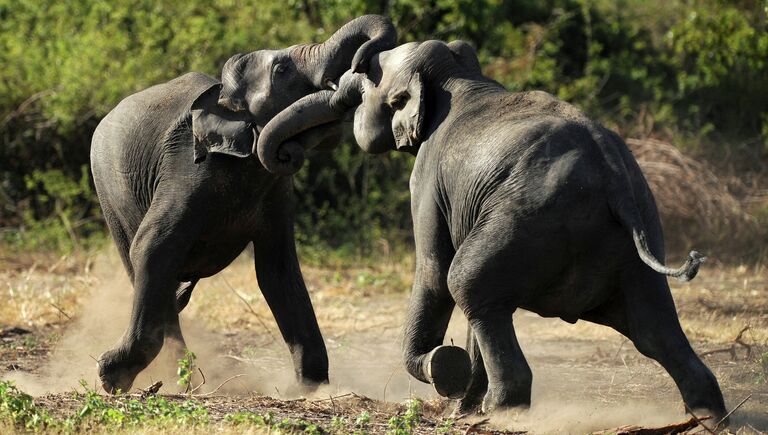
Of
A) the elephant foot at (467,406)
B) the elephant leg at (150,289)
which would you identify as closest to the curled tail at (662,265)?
the elephant foot at (467,406)

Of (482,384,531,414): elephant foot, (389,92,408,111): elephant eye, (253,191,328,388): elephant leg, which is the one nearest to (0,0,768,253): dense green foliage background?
(253,191,328,388): elephant leg

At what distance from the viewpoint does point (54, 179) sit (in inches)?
590

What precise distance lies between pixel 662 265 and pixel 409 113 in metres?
1.74

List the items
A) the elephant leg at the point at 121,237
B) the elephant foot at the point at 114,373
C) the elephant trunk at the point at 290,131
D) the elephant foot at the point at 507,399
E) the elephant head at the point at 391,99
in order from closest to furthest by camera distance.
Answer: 1. the elephant foot at the point at 507,399
2. the elephant head at the point at 391,99
3. the elephant trunk at the point at 290,131
4. the elephant foot at the point at 114,373
5. the elephant leg at the point at 121,237

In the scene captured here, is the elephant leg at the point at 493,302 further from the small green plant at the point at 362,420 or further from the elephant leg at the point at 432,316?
the small green plant at the point at 362,420

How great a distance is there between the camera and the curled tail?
18.3ft

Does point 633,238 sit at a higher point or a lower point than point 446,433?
higher

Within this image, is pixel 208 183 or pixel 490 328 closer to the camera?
pixel 490 328

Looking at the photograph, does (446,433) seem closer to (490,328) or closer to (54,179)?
(490,328)

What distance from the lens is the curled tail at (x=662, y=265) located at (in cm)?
558

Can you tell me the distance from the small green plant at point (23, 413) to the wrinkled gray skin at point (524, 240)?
191 centimetres

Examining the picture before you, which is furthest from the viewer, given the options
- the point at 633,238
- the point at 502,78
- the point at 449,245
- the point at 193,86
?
the point at 502,78

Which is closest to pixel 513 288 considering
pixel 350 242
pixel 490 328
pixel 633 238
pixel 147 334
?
pixel 490 328

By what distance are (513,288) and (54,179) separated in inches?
392
